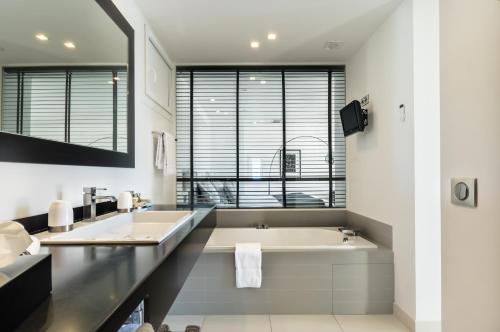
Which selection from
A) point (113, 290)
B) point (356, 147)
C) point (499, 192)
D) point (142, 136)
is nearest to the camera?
point (113, 290)

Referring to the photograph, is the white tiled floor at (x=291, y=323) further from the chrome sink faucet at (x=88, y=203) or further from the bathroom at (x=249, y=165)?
the chrome sink faucet at (x=88, y=203)

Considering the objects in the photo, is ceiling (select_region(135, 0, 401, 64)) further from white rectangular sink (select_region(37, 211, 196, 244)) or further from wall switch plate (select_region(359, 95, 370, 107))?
white rectangular sink (select_region(37, 211, 196, 244))

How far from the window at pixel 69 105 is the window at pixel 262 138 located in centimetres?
163

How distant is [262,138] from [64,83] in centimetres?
249

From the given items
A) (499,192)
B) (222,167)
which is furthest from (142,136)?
(499,192)

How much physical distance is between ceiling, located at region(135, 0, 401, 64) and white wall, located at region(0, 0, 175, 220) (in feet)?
1.27

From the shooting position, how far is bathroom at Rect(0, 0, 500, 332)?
922 mm

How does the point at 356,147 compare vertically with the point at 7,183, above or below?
above

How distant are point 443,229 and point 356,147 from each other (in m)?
2.19

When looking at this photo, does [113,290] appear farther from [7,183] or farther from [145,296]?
[7,183]

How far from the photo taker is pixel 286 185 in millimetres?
3641

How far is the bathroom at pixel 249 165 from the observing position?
3.03ft

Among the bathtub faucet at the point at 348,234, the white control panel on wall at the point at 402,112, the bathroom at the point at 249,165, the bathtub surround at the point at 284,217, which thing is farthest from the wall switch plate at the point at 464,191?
the bathtub surround at the point at 284,217

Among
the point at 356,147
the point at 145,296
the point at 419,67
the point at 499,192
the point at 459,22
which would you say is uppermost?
the point at 419,67
